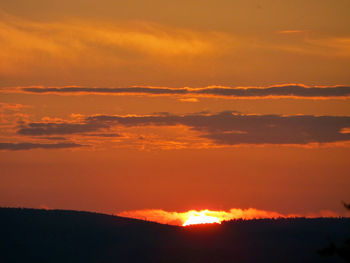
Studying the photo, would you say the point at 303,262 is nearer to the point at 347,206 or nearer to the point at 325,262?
the point at 325,262

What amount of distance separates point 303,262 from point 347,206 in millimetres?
123484

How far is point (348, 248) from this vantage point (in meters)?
71.4

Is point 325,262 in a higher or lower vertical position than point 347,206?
lower

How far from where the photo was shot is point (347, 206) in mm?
72062

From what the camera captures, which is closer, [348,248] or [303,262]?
[348,248]

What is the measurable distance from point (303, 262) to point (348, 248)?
123540mm

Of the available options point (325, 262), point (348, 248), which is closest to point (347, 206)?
point (348, 248)

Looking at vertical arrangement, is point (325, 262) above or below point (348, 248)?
below

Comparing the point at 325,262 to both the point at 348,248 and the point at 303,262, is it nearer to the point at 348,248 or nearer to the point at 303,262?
the point at 303,262

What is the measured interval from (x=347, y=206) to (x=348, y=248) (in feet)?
11.8

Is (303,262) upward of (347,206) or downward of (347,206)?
downward

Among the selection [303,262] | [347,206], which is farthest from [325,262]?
[347,206]

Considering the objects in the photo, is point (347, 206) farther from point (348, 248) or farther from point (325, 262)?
point (325, 262)

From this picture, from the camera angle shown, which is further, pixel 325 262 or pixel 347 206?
pixel 325 262
